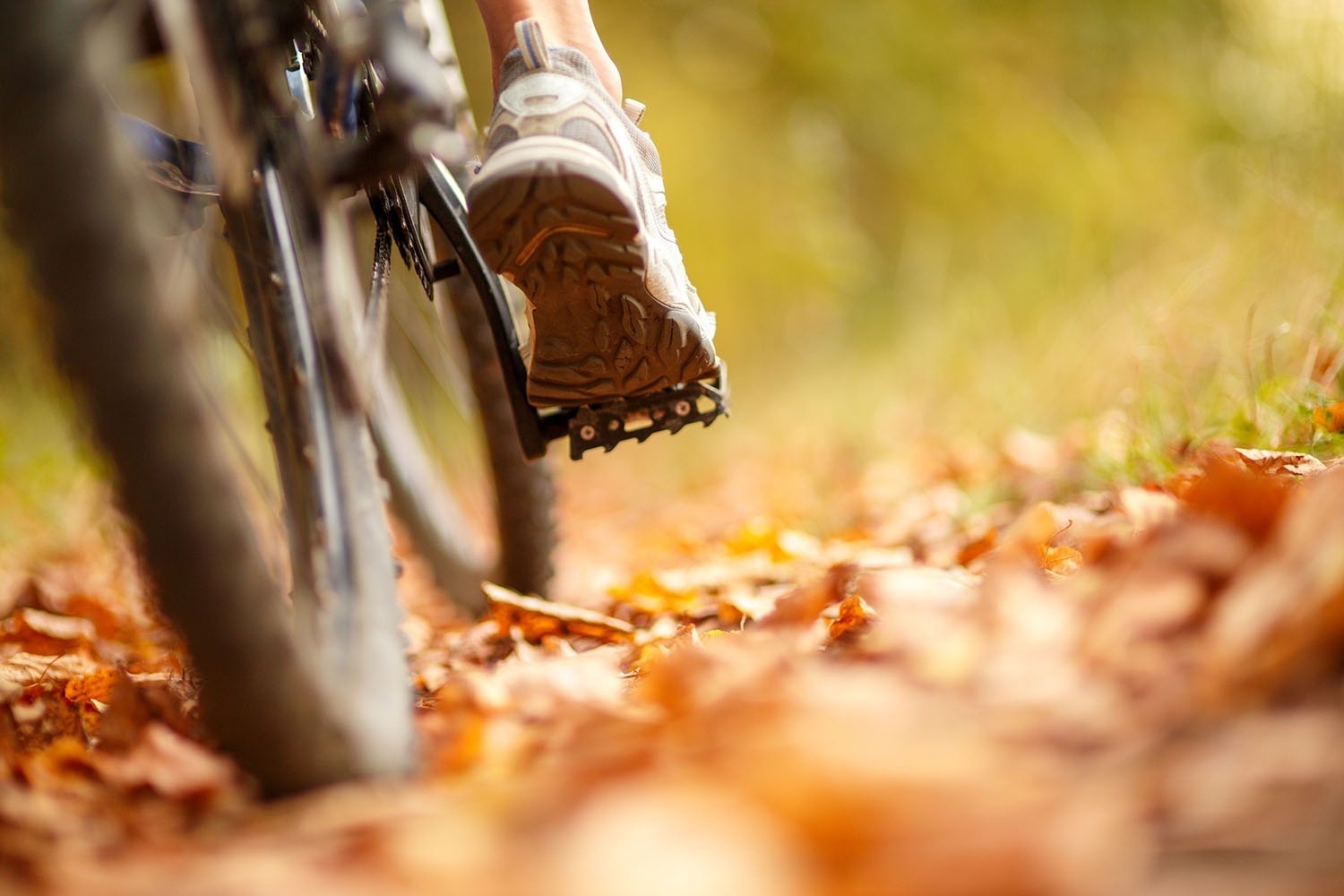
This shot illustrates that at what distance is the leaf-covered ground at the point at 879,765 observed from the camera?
0.38 m

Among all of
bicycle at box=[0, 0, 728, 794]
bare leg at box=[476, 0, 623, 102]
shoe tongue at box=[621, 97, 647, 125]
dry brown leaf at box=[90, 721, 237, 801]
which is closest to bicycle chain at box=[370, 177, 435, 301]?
bicycle at box=[0, 0, 728, 794]

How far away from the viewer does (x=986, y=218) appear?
4.91m

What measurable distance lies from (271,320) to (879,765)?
2.03 feet

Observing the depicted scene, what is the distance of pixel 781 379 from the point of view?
189 inches

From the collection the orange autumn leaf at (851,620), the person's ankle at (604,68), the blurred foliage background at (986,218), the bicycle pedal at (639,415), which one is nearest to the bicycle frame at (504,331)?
the bicycle pedal at (639,415)

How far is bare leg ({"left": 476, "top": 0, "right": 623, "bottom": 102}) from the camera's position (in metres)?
1.00

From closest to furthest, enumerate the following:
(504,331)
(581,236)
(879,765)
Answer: (879,765)
(581,236)
(504,331)

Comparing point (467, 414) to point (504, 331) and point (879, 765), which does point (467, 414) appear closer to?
point (504, 331)

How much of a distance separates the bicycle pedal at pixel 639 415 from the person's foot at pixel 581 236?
0.03 meters

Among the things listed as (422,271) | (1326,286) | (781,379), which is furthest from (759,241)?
(422,271)

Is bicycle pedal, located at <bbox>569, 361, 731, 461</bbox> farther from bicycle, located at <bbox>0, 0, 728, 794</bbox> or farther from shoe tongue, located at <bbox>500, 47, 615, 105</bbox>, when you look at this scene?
shoe tongue, located at <bbox>500, 47, 615, 105</bbox>

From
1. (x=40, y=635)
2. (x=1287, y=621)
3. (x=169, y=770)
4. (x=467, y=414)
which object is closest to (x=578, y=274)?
(x=169, y=770)

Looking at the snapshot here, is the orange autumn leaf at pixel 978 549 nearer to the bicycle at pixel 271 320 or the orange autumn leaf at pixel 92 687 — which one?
the bicycle at pixel 271 320

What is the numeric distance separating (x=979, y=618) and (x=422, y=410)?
6.41 ft
